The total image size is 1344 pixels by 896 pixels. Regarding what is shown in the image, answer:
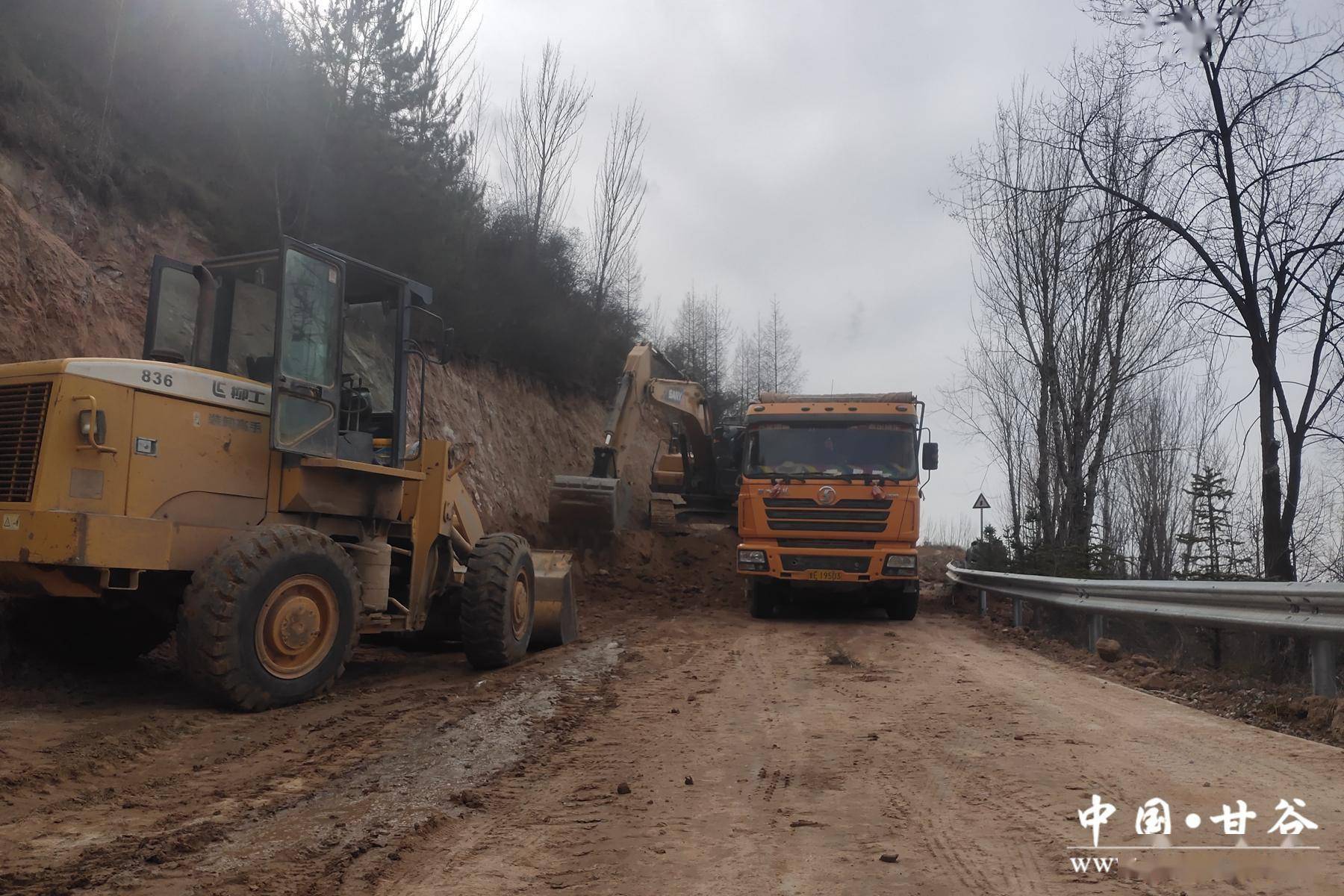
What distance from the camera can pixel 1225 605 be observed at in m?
7.16

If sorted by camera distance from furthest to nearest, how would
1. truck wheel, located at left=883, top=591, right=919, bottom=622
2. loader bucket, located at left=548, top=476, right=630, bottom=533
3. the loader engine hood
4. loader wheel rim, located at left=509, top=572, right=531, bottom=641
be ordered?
loader bucket, located at left=548, top=476, right=630, bottom=533 < truck wheel, located at left=883, top=591, right=919, bottom=622 < loader wheel rim, located at left=509, top=572, right=531, bottom=641 < the loader engine hood

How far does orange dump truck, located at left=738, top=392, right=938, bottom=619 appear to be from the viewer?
41.9 ft

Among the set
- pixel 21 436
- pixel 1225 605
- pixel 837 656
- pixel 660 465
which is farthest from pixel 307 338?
pixel 660 465

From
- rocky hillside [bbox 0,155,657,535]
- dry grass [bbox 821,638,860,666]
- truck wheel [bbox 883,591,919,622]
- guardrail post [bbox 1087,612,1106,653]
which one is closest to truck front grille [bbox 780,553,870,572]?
truck wheel [bbox 883,591,919,622]

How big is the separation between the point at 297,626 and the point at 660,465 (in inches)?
545

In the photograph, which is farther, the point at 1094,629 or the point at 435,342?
the point at 1094,629

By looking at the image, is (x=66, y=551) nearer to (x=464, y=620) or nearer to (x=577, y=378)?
(x=464, y=620)

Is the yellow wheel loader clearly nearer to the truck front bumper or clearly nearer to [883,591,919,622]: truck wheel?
the truck front bumper

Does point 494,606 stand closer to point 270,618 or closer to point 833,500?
point 270,618

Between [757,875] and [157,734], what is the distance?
3790mm

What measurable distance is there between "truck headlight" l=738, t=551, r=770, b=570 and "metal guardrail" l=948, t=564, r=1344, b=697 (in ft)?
11.2

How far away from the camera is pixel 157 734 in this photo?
523 centimetres

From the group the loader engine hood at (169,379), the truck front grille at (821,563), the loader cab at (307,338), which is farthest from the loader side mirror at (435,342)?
the truck front grille at (821,563)

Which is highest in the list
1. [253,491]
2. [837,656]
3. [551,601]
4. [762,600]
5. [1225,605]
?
[253,491]
